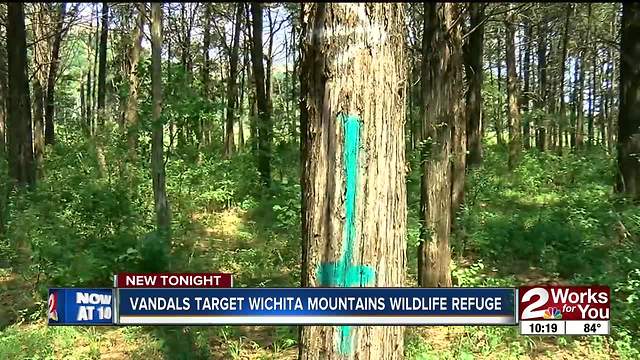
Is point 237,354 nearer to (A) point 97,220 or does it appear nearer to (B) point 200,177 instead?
(A) point 97,220

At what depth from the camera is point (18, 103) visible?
1271 centimetres

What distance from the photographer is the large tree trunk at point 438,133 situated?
677 cm

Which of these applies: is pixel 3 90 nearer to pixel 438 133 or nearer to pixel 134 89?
pixel 134 89

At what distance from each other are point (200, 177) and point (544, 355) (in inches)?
362

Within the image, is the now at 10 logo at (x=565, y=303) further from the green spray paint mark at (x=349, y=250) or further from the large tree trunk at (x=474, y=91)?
the large tree trunk at (x=474, y=91)

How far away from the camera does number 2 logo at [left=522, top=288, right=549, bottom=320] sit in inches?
105

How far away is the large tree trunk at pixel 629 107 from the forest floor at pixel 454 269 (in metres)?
0.52

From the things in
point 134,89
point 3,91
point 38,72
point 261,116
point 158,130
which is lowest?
point 158,130

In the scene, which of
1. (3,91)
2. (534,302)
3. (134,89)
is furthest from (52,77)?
(534,302)

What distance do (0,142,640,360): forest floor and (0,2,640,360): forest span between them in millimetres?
28

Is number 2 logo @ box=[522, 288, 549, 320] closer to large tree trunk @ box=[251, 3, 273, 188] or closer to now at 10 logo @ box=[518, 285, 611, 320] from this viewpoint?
now at 10 logo @ box=[518, 285, 611, 320]

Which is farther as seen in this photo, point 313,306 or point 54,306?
point 54,306

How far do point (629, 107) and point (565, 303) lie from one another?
783 cm

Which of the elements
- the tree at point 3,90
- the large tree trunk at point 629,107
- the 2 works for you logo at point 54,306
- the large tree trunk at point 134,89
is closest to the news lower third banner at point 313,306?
the 2 works for you logo at point 54,306
